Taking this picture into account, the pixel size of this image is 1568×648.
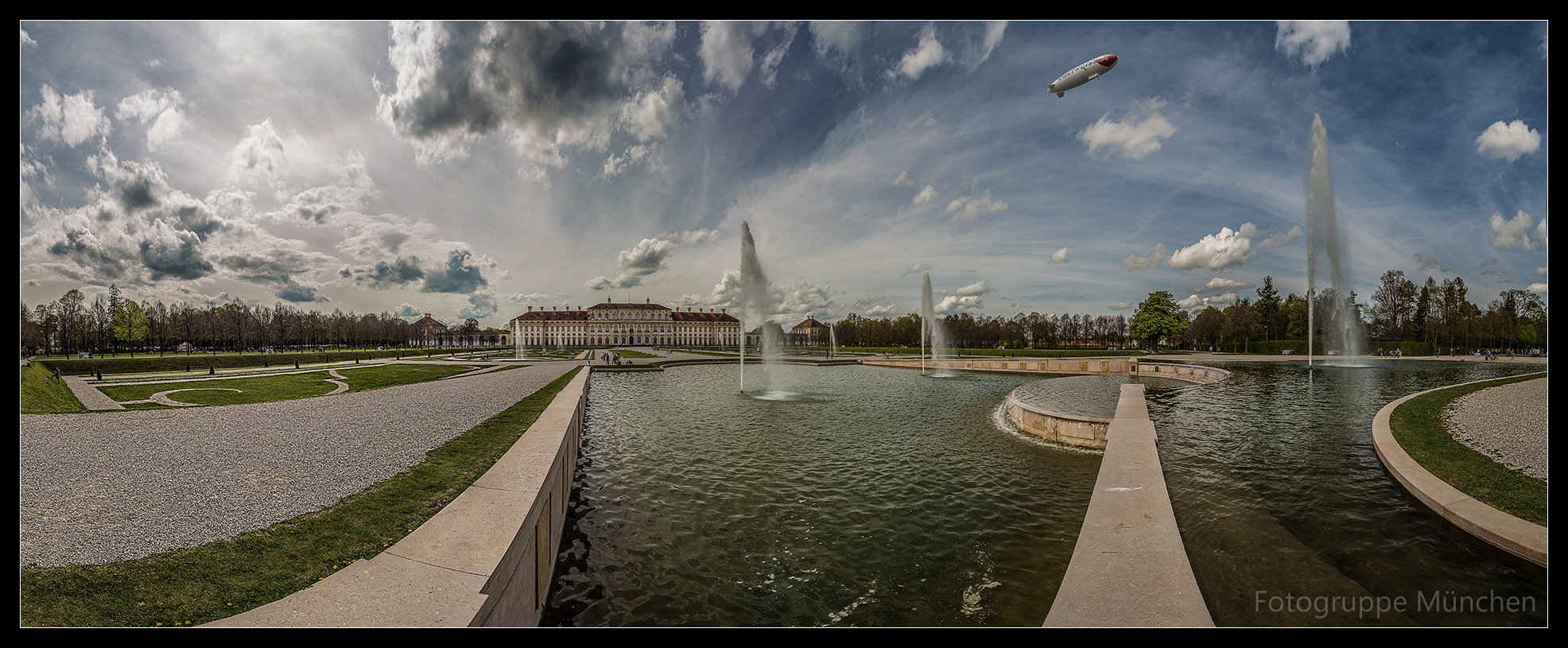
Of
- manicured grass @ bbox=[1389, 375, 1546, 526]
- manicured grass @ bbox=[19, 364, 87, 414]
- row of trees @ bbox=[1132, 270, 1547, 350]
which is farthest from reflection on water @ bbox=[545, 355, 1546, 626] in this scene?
row of trees @ bbox=[1132, 270, 1547, 350]

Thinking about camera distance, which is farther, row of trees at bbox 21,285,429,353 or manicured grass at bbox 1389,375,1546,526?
row of trees at bbox 21,285,429,353

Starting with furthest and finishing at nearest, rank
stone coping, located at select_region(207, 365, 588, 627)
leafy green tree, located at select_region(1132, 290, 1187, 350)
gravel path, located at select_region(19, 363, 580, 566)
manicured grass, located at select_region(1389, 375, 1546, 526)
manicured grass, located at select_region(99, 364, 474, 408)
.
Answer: leafy green tree, located at select_region(1132, 290, 1187, 350) < manicured grass, located at select_region(99, 364, 474, 408) < manicured grass, located at select_region(1389, 375, 1546, 526) < gravel path, located at select_region(19, 363, 580, 566) < stone coping, located at select_region(207, 365, 588, 627)

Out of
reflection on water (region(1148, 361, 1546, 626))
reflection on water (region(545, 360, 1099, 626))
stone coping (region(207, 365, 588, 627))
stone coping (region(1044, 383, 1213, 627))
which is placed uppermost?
stone coping (region(207, 365, 588, 627))

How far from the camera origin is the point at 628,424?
48.7ft

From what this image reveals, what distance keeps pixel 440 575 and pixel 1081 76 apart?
48.0 ft

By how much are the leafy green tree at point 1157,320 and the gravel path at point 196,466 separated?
83128 millimetres

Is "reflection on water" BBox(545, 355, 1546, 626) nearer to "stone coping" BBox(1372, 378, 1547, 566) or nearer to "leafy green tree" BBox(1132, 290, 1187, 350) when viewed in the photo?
"stone coping" BBox(1372, 378, 1547, 566)

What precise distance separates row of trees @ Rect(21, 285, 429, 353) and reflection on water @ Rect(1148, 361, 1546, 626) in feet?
52.0

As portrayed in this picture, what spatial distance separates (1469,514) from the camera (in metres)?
6.14

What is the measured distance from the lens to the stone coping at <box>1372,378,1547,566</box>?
5430 mm

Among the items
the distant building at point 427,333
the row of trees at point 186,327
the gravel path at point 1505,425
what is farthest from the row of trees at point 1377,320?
the distant building at point 427,333

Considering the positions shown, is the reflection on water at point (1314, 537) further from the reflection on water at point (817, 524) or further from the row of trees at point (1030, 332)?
the row of trees at point (1030, 332)
